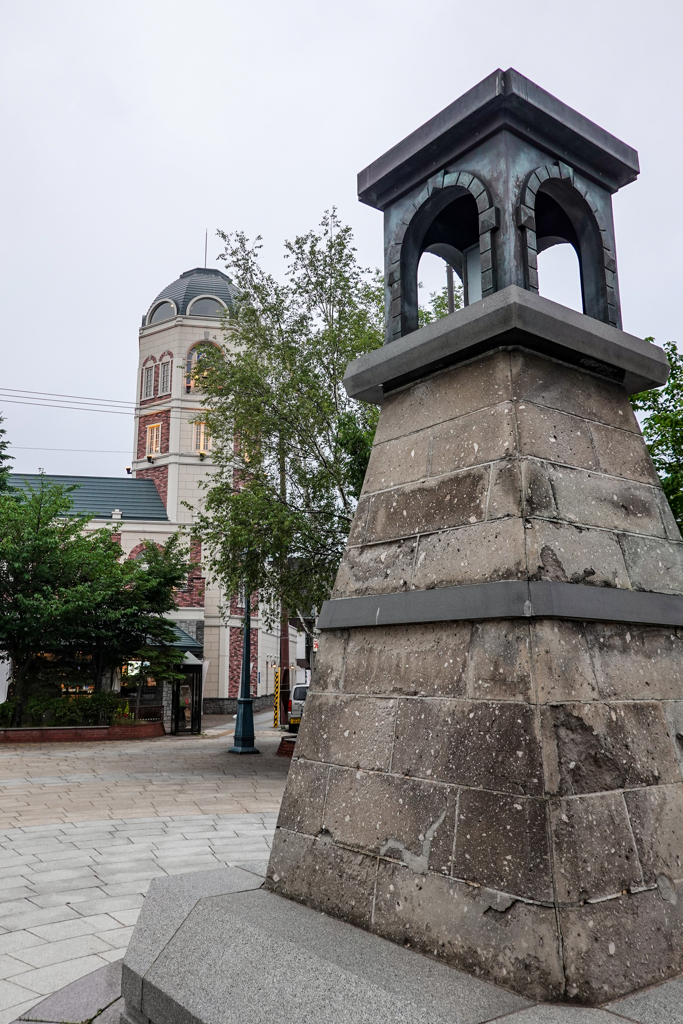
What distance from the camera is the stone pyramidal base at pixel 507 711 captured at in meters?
2.38

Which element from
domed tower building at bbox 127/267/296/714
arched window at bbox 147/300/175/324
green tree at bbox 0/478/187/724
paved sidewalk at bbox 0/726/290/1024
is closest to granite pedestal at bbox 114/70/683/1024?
paved sidewalk at bbox 0/726/290/1024

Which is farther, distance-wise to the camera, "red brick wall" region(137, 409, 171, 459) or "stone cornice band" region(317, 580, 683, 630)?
"red brick wall" region(137, 409, 171, 459)

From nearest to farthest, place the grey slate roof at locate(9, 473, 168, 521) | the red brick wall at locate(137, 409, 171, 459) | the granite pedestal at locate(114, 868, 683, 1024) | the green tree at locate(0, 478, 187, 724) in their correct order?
the granite pedestal at locate(114, 868, 683, 1024)
the green tree at locate(0, 478, 187, 724)
the grey slate roof at locate(9, 473, 168, 521)
the red brick wall at locate(137, 409, 171, 459)

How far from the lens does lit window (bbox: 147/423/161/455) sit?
3462 centimetres

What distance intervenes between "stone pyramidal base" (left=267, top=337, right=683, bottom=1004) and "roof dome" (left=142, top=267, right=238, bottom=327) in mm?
33312

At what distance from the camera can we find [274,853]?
3.34 metres

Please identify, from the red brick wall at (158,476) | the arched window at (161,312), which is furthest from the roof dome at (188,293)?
the red brick wall at (158,476)

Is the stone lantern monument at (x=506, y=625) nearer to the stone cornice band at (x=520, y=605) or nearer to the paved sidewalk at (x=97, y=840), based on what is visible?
the stone cornice band at (x=520, y=605)

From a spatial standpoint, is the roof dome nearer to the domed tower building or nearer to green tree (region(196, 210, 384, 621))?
the domed tower building

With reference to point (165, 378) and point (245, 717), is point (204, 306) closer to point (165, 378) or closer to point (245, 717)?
point (165, 378)

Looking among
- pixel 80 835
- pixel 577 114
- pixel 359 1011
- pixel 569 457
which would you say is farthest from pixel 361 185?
pixel 80 835

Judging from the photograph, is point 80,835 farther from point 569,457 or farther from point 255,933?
point 569,457

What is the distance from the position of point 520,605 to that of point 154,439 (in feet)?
111

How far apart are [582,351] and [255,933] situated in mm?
2722
